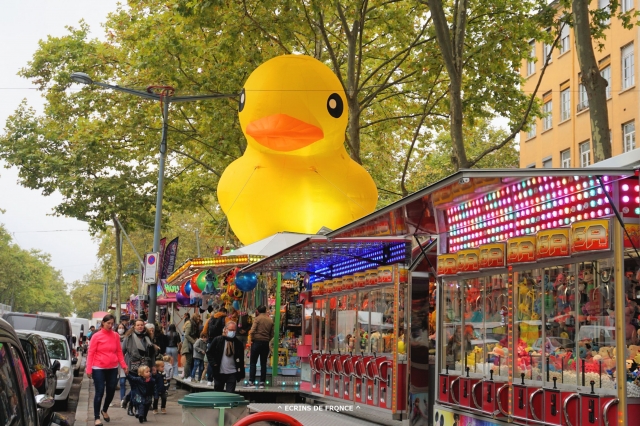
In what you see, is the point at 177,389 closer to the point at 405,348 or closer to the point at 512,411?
the point at 405,348

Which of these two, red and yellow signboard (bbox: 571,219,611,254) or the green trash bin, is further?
the green trash bin

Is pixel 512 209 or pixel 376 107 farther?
pixel 376 107

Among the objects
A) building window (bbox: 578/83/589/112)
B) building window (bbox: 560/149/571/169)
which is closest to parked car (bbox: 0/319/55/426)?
building window (bbox: 578/83/589/112)

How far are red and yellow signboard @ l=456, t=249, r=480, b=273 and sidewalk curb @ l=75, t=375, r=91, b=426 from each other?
25.4 feet

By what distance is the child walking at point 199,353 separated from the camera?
70.6ft

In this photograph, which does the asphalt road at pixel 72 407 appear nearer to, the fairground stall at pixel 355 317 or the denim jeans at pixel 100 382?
the denim jeans at pixel 100 382

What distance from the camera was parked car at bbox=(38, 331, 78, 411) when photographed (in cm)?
1867

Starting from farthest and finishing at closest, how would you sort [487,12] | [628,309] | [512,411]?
[487,12], [512,411], [628,309]

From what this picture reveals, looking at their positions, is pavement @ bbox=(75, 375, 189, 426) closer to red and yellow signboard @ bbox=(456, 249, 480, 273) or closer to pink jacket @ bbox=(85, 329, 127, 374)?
pink jacket @ bbox=(85, 329, 127, 374)

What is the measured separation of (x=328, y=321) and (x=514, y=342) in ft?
27.3

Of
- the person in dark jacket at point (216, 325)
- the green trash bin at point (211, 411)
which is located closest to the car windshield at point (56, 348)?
the person in dark jacket at point (216, 325)

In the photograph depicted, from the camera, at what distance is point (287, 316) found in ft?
70.4

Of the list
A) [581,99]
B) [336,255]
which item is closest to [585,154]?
[581,99]

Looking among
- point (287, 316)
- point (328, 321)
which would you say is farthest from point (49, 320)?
point (328, 321)
